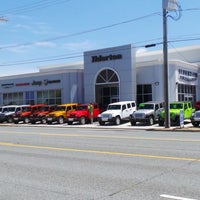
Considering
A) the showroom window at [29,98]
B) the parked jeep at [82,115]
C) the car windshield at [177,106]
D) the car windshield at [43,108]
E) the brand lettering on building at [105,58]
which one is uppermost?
the brand lettering on building at [105,58]

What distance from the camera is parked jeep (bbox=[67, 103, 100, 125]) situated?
34.1 meters

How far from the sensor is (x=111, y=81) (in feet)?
134

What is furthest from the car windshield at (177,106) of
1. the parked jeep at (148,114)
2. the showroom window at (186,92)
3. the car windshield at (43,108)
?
the car windshield at (43,108)

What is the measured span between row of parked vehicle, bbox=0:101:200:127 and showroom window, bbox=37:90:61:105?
5626 millimetres

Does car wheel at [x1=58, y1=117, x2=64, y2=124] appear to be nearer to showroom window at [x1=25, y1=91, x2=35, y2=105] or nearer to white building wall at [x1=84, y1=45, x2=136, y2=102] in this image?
white building wall at [x1=84, y1=45, x2=136, y2=102]

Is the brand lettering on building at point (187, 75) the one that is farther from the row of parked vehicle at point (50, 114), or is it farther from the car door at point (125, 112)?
the row of parked vehicle at point (50, 114)

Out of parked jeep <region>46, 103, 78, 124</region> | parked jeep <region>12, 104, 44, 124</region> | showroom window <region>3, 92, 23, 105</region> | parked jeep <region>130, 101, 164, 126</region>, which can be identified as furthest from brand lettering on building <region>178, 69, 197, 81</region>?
showroom window <region>3, 92, 23, 105</region>

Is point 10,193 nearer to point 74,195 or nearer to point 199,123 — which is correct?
point 74,195

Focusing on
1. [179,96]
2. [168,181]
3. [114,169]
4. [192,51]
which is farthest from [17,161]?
[192,51]

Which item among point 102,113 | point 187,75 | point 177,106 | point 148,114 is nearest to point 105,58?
point 187,75

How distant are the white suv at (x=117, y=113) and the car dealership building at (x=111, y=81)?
220 inches

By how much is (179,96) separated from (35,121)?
601 inches

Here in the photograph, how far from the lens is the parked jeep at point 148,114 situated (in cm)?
2975

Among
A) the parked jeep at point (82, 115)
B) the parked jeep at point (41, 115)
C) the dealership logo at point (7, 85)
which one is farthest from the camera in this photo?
the dealership logo at point (7, 85)
